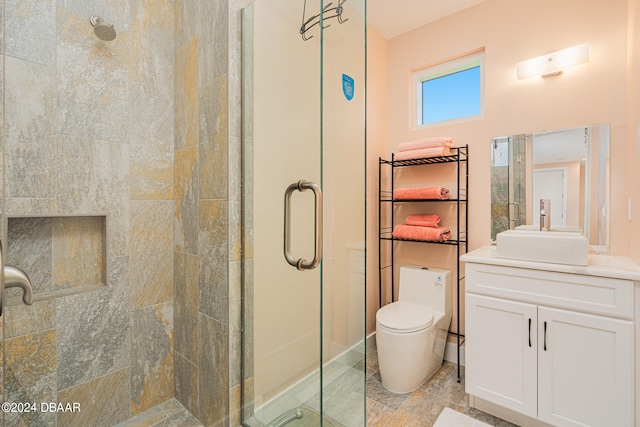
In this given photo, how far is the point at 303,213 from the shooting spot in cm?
119

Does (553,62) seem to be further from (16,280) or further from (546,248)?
(16,280)

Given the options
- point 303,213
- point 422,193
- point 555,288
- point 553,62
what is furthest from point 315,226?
point 553,62

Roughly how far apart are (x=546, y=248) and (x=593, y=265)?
8.1 inches

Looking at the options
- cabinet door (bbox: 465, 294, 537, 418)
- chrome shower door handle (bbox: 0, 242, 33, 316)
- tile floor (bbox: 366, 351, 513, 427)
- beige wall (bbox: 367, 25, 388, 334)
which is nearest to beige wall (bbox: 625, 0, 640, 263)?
cabinet door (bbox: 465, 294, 537, 418)

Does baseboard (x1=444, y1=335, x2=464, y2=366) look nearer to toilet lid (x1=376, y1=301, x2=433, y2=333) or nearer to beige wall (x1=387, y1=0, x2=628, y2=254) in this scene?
toilet lid (x1=376, y1=301, x2=433, y2=333)

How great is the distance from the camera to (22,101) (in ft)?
3.93

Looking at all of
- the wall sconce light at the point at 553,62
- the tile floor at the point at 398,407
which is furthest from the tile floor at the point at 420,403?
the wall sconce light at the point at 553,62

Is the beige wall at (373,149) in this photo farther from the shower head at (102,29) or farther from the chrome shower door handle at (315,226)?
the shower head at (102,29)

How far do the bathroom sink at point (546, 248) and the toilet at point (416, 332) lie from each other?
60 centimetres

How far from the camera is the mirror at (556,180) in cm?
181

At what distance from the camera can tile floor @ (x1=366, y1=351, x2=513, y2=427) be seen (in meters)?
1.68

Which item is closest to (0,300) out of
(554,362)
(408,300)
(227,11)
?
(227,11)

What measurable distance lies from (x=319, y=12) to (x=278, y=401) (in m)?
1.56

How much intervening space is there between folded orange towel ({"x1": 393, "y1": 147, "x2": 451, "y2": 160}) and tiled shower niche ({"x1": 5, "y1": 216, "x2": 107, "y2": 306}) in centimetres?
202
